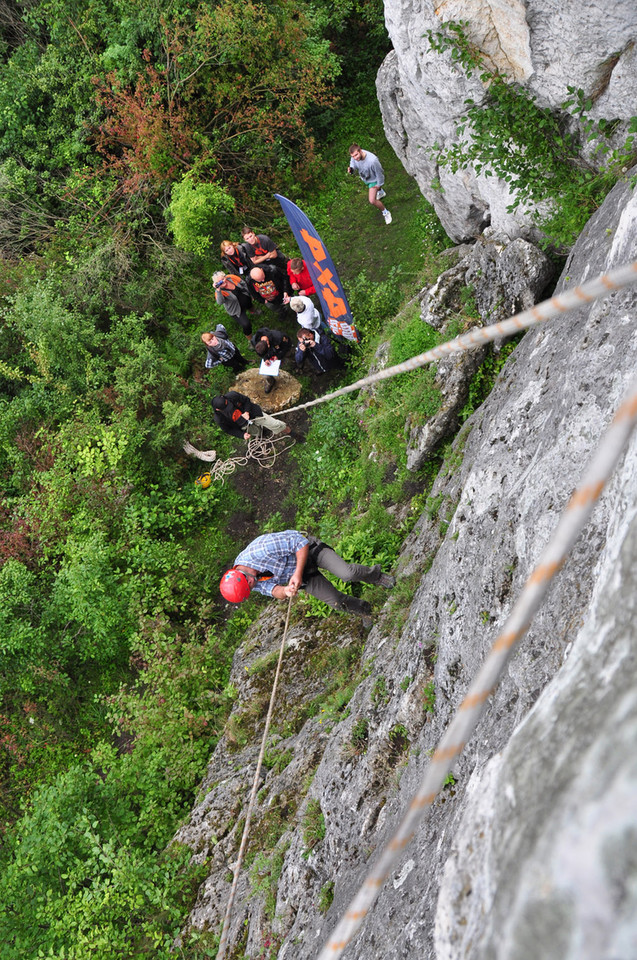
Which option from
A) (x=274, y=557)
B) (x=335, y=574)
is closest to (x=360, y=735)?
(x=335, y=574)

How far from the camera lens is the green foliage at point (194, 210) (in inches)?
463

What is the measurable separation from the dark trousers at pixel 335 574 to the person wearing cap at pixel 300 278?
5.40 metres

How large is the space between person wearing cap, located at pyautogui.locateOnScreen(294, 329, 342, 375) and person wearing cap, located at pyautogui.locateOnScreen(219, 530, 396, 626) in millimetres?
4309

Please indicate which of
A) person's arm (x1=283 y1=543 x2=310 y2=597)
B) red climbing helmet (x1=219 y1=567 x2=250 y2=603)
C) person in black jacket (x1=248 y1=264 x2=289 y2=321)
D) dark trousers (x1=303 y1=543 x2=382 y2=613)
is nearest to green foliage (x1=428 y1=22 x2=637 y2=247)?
person in black jacket (x1=248 y1=264 x2=289 y2=321)

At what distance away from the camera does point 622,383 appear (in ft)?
12.5

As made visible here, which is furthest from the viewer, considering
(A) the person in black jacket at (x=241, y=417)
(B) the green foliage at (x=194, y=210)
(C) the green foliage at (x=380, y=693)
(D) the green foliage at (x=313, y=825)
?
(B) the green foliage at (x=194, y=210)

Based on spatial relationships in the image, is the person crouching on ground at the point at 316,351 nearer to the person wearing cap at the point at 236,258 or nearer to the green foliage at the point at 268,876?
the person wearing cap at the point at 236,258

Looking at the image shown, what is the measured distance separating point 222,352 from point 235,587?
19.8 feet

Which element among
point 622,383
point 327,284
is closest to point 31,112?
point 327,284

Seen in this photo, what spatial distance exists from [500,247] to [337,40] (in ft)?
34.2

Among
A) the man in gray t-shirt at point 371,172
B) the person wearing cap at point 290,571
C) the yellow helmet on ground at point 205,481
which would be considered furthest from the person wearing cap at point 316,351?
the person wearing cap at point 290,571

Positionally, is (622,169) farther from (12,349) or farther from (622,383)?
(12,349)

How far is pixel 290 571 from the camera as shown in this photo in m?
6.64

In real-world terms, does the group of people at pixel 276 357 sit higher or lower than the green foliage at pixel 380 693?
higher
